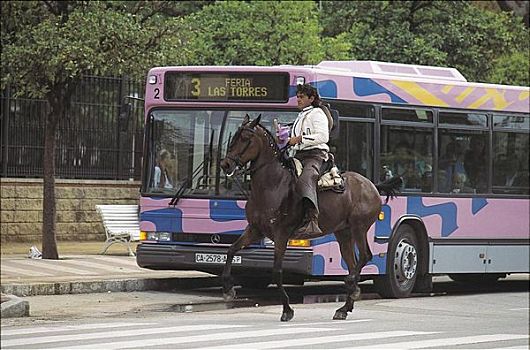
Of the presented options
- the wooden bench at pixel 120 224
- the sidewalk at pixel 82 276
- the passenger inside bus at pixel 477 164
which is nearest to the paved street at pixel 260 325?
the sidewalk at pixel 82 276

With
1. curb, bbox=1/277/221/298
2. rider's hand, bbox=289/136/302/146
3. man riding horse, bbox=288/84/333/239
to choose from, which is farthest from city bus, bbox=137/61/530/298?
rider's hand, bbox=289/136/302/146

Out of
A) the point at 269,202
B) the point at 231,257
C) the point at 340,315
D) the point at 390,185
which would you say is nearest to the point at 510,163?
the point at 390,185

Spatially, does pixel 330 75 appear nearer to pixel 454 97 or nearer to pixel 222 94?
pixel 222 94

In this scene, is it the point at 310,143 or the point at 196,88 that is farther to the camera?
the point at 196,88

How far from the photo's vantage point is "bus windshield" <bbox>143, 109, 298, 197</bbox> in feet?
60.6

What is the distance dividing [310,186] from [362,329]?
205cm

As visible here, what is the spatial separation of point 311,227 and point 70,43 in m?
6.52

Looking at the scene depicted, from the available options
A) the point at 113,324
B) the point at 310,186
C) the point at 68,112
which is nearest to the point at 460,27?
the point at 68,112

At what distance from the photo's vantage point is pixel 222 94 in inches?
736

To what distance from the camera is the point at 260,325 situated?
47.6ft

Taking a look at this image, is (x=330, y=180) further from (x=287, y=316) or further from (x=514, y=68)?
(x=514, y=68)

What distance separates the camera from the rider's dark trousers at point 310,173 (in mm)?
15719

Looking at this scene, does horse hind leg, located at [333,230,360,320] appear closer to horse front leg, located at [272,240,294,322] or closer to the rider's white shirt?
horse front leg, located at [272,240,294,322]

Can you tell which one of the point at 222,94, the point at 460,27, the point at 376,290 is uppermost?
the point at 460,27
